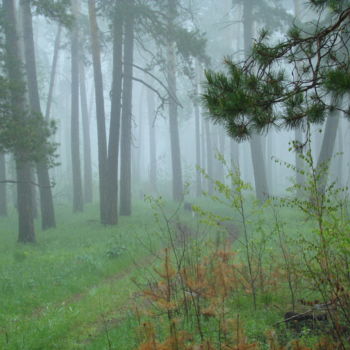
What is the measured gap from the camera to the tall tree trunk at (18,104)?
42.4 ft

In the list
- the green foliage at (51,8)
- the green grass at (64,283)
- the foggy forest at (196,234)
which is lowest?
the green grass at (64,283)

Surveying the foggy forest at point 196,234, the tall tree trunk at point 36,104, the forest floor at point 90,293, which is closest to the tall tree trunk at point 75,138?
the foggy forest at point 196,234

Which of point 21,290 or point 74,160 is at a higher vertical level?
point 74,160

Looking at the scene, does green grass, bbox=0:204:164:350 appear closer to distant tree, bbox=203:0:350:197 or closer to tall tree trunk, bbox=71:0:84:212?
distant tree, bbox=203:0:350:197

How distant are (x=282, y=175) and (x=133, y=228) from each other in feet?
116

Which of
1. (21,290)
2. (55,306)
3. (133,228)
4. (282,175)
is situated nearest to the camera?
(55,306)

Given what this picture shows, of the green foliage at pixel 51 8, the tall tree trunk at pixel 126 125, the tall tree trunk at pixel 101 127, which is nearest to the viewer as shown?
the green foliage at pixel 51 8

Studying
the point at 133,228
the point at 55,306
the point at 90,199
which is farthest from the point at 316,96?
the point at 90,199

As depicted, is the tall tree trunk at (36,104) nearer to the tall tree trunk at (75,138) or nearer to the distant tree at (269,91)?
the tall tree trunk at (75,138)

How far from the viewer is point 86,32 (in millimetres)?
24594

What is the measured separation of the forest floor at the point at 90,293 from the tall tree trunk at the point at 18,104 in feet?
2.48

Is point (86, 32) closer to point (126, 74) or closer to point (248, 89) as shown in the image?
point (126, 74)

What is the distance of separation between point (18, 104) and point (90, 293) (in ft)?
24.5

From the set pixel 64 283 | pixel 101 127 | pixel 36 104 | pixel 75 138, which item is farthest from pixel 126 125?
pixel 64 283
